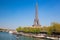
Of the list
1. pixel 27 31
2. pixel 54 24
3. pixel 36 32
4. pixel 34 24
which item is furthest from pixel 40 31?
pixel 34 24

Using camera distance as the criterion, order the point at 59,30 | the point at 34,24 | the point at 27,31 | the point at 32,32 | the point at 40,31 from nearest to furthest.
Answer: the point at 59,30 < the point at 40,31 < the point at 32,32 < the point at 27,31 < the point at 34,24

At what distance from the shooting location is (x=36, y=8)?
139m

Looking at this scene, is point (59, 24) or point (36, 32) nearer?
point (59, 24)

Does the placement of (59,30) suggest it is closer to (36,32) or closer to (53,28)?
(53,28)

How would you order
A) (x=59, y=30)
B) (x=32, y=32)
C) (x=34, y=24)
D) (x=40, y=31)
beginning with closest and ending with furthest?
(x=59, y=30) < (x=40, y=31) < (x=32, y=32) < (x=34, y=24)

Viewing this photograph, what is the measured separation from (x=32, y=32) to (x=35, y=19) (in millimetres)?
32551

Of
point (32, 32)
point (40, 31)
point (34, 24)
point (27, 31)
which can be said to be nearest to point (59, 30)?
point (40, 31)

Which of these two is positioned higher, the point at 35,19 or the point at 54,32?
the point at 35,19

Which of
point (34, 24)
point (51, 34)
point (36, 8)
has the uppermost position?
point (36, 8)

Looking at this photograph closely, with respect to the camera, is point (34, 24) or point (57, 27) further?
point (34, 24)

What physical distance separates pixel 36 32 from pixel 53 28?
94.3 ft

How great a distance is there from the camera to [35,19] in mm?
134625

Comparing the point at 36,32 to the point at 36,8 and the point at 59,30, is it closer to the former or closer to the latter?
the point at 59,30

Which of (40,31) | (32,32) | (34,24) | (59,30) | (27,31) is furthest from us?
(34,24)
